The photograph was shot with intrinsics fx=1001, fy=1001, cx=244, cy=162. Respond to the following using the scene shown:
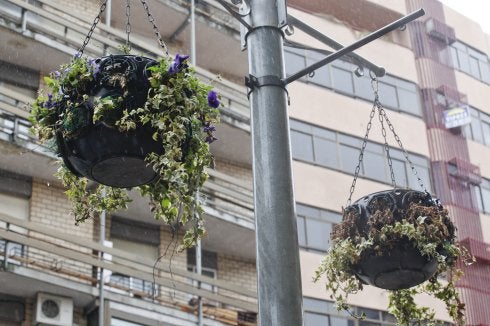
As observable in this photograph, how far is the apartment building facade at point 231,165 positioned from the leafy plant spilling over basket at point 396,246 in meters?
4.58

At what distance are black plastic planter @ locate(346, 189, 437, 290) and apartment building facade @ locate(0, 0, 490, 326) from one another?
4675 millimetres

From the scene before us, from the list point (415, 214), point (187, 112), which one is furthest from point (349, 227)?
point (187, 112)

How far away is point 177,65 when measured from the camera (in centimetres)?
609

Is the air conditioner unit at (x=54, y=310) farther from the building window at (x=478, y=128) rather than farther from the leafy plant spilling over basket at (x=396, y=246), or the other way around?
the building window at (x=478, y=128)

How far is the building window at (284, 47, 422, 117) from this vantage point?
2797 centimetres

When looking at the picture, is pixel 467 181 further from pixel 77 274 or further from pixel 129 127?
pixel 129 127

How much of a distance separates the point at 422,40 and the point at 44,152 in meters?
17.7

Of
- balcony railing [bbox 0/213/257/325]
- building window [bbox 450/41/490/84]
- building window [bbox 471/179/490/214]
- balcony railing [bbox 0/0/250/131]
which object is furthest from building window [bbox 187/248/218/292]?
building window [bbox 450/41/490/84]

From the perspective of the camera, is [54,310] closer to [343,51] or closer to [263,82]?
[343,51]

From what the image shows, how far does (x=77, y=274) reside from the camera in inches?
721

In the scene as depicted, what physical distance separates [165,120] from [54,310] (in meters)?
12.9

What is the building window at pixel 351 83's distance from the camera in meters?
28.0

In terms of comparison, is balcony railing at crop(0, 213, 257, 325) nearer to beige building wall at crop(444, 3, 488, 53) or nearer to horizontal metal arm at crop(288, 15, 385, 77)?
horizontal metal arm at crop(288, 15, 385, 77)

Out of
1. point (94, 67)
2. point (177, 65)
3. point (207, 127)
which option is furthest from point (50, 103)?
point (207, 127)
